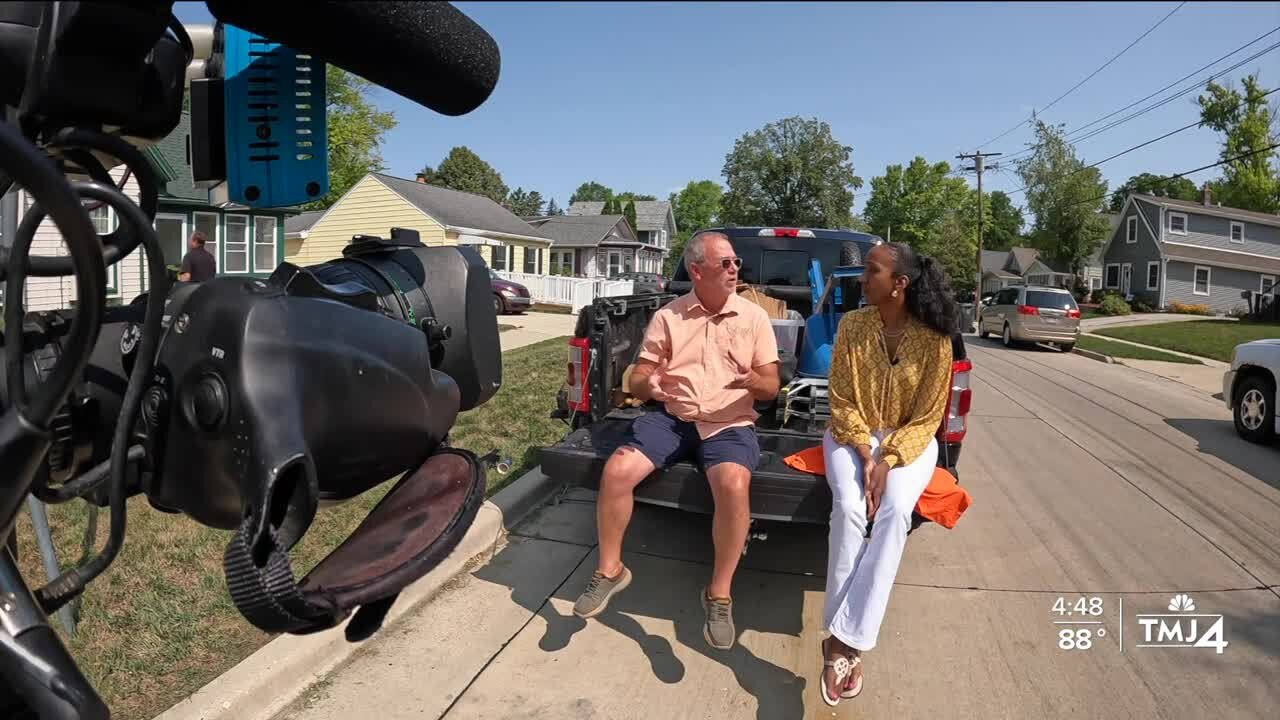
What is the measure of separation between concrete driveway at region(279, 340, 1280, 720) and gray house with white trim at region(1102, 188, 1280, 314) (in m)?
39.9

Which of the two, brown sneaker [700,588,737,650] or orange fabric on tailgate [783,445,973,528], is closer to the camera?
brown sneaker [700,588,737,650]

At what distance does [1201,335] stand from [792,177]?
80.0 ft

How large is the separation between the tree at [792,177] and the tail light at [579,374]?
40.0m

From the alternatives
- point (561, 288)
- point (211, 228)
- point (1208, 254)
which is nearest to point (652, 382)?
point (211, 228)

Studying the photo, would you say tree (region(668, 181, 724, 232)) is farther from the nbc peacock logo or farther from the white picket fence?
the nbc peacock logo

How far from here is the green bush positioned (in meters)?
36.2

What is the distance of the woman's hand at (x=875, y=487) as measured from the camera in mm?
3342

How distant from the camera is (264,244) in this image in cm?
2286

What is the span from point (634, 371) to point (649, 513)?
1.56m

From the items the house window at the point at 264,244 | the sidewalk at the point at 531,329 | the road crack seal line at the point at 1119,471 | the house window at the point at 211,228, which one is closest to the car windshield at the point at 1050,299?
the road crack seal line at the point at 1119,471

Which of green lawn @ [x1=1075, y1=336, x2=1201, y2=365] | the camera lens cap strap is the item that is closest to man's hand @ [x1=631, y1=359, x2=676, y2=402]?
the camera lens cap strap

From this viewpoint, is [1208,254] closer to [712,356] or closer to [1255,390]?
[1255,390]

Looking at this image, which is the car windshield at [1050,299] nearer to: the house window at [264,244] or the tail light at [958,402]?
the tail light at [958,402]

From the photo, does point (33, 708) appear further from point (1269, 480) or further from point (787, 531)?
point (1269, 480)
